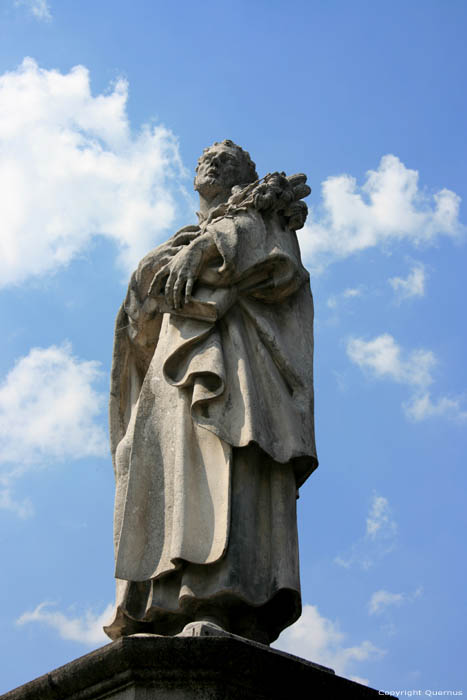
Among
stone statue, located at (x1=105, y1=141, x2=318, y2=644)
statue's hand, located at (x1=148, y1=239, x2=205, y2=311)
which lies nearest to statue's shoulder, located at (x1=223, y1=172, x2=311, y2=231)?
stone statue, located at (x1=105, y1=141, x2=318, y2=644)

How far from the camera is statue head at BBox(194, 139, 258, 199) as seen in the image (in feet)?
28.6

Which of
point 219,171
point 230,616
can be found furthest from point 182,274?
point 230,616

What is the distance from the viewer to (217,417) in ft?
23.8

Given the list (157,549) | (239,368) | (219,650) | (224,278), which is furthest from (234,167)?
(219,650)

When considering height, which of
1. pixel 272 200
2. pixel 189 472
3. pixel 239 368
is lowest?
pixel 189 472

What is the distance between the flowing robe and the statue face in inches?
18.3

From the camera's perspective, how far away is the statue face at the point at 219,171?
8703mm

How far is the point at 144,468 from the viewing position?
7371 mm

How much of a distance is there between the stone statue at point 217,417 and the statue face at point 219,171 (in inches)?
0.6

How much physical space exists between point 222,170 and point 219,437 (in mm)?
2594

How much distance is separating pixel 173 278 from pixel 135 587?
2219 mm

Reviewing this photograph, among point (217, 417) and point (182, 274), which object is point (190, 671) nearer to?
point (217, 417)

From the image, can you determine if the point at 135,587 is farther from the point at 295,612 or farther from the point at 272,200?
the point at 272,200

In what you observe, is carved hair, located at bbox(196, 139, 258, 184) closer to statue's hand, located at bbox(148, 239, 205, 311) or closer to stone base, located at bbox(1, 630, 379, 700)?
statue's hand, located at bbox(148, 239, 205, 311)
